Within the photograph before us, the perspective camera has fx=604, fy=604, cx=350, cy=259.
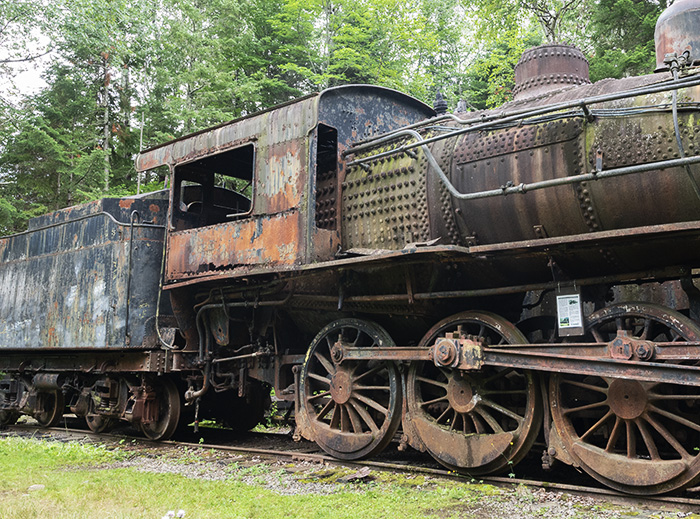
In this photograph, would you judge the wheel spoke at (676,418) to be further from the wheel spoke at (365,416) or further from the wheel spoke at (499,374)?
the wheel spoke at (365,416)

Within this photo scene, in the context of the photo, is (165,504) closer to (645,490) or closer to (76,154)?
(645,490)

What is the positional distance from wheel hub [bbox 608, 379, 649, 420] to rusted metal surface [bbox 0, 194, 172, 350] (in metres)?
5.23

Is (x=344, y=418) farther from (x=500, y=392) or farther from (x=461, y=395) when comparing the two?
(x=500, y=392)

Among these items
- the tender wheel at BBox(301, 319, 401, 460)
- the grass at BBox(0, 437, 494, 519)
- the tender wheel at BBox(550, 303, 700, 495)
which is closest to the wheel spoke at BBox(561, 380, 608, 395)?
the tender wheel at BBox(550, 303, 700, 495)

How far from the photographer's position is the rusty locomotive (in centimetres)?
407

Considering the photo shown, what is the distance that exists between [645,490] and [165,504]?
10.4ft

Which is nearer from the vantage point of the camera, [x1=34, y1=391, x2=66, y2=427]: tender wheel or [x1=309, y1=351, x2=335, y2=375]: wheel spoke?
[x1=309, y1=351, x2=335, y2=375]: wheel spoke

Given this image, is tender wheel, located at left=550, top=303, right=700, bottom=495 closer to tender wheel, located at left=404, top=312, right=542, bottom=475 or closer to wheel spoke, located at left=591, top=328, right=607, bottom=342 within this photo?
wheel spoke, located at left=591, top=328, right=607, bottom=342

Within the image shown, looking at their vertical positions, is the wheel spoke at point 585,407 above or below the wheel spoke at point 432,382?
below

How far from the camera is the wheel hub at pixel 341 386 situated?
18.5ft

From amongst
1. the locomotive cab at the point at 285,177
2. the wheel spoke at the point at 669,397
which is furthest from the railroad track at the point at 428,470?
the locomotive cab at the point at 285,177

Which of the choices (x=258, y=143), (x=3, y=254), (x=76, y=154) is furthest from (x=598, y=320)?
(x=76, y=154)

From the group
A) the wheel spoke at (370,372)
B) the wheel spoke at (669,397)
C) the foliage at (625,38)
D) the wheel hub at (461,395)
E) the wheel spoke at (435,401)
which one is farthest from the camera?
the foliage at (625,38)

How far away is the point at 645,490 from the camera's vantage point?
395 cm
